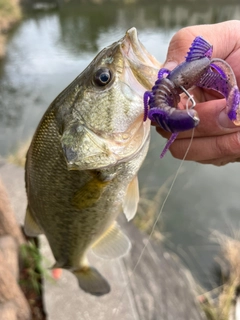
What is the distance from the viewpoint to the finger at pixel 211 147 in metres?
1.27

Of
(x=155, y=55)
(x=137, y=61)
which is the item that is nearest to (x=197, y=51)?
(x=137, y=61)

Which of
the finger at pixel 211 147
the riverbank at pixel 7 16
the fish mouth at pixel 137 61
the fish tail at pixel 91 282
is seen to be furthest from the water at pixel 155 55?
the fish mouth at pixel 137 61

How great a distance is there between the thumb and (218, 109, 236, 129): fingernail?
28 centimetres

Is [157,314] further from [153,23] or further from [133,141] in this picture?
[153,23]

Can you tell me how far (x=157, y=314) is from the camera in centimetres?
260

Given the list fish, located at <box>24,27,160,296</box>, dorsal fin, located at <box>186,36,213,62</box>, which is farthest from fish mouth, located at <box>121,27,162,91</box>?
dorsal fin, located at <box>186,36,213,62</box>

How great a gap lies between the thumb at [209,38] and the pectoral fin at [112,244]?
917mm

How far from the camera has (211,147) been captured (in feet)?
4.35

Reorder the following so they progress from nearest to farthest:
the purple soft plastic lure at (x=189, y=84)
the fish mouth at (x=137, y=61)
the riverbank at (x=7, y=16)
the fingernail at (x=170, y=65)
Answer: the purple soft plastic lure at (x=189, y=84) → the fish mouth at (x=137, y=61) → the fingernail at (x=170, y=65) → the riverbank at (x=7, y=16)

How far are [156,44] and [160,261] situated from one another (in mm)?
8050

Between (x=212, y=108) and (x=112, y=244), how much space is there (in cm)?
90

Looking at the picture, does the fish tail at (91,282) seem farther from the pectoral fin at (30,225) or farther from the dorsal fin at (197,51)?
the dorsal fin at (197,51)

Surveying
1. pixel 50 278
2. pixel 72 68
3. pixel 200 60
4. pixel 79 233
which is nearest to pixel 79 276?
pixel 79 233

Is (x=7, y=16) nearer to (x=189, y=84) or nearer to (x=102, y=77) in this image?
(x=102, y=77)
